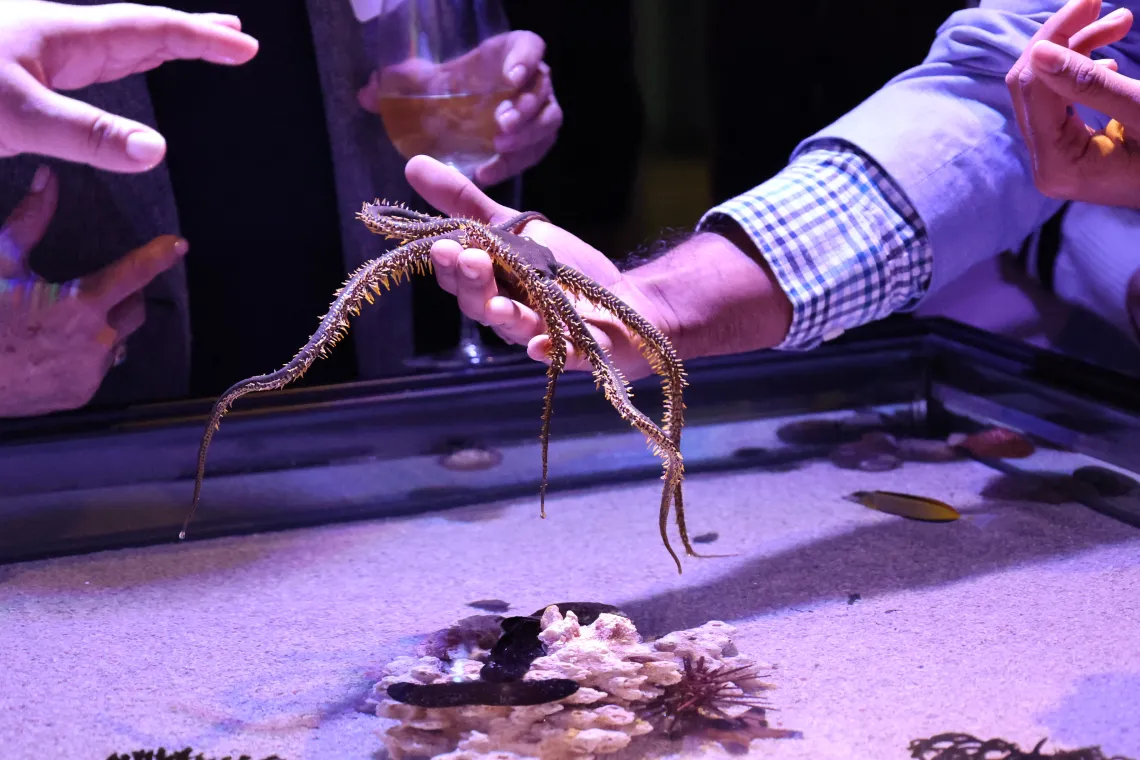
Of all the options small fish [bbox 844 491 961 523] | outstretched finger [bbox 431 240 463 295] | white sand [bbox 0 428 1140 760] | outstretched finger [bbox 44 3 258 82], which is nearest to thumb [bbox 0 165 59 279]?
outstretched finger [bbox 44 3 258 82]

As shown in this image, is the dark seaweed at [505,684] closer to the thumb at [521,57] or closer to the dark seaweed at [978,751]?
the dark seaweed at [978,751]

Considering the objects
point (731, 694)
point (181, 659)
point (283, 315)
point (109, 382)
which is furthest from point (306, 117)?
point (731, 694)

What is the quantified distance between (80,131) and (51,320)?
21.9 inches

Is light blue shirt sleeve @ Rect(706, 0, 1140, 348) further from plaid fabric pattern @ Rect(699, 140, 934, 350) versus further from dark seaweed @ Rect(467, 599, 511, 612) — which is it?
dark seaweed @ Rect(467, 599, 511, 612)

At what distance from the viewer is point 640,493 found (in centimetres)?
160

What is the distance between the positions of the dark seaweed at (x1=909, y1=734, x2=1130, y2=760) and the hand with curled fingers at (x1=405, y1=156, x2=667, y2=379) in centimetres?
56

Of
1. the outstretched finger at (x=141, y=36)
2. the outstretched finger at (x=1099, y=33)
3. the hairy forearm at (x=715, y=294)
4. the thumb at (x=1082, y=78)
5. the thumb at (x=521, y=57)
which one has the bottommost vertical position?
the hairy forearm at (x=715, y=294)

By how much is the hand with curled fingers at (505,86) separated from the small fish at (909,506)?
0.87 metres

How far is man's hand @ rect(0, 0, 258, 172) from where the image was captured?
1048 mm

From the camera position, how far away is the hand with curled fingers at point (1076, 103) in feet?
3.81

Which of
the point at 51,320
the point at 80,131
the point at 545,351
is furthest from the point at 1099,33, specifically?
the point at 51,320

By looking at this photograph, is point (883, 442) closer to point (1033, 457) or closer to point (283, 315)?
point (1033, 457)

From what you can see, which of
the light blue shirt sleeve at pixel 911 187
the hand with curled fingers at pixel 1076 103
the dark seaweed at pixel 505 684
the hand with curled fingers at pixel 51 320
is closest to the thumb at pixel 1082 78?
the hand with curled fingers at pixel 1076 103

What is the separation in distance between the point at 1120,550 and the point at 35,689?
1368 mm
